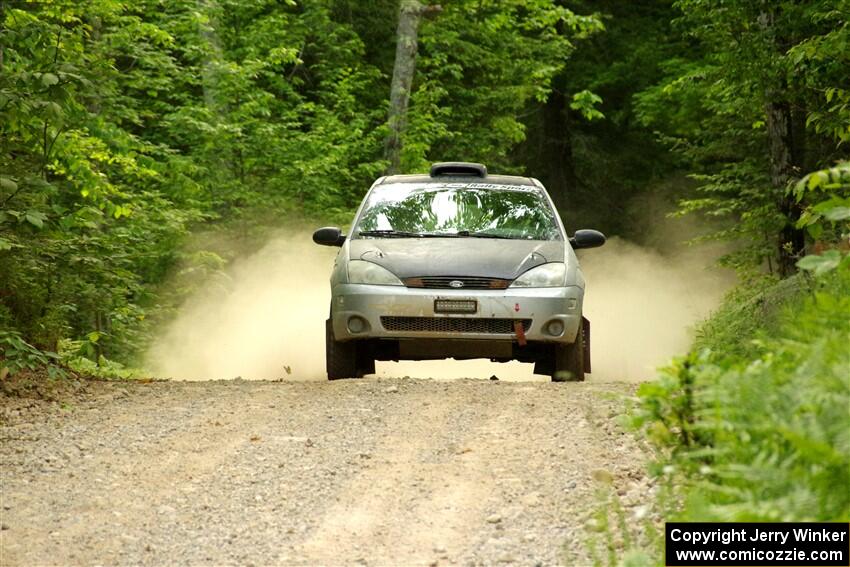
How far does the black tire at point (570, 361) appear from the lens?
1102 centimetres

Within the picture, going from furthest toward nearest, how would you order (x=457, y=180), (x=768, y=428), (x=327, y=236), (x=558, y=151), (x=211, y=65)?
(x=558, y=151), (x=211, y=65), (x=457, y=180), (x=327, y=236), (x=768, y=428)

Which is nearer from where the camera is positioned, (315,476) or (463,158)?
(315,476)

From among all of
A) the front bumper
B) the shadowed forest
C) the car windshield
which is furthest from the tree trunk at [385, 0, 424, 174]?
the front bumper

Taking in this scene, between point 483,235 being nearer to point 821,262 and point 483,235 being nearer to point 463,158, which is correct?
point 821,262

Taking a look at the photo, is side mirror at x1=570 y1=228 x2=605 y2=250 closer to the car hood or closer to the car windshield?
the car windshield

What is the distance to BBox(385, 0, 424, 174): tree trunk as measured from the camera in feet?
82.8

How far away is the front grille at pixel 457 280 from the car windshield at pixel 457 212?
894 mm

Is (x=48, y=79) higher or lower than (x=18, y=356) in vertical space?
higher

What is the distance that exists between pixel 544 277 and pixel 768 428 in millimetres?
6401

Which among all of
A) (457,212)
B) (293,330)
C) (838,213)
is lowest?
(293,330)

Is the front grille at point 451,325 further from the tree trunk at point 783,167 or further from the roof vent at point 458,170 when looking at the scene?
the tree trunk at point 783,167

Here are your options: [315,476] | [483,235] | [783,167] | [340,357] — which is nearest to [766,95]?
[783,167]

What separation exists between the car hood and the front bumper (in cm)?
18

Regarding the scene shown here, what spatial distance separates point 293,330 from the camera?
18.2 meters
